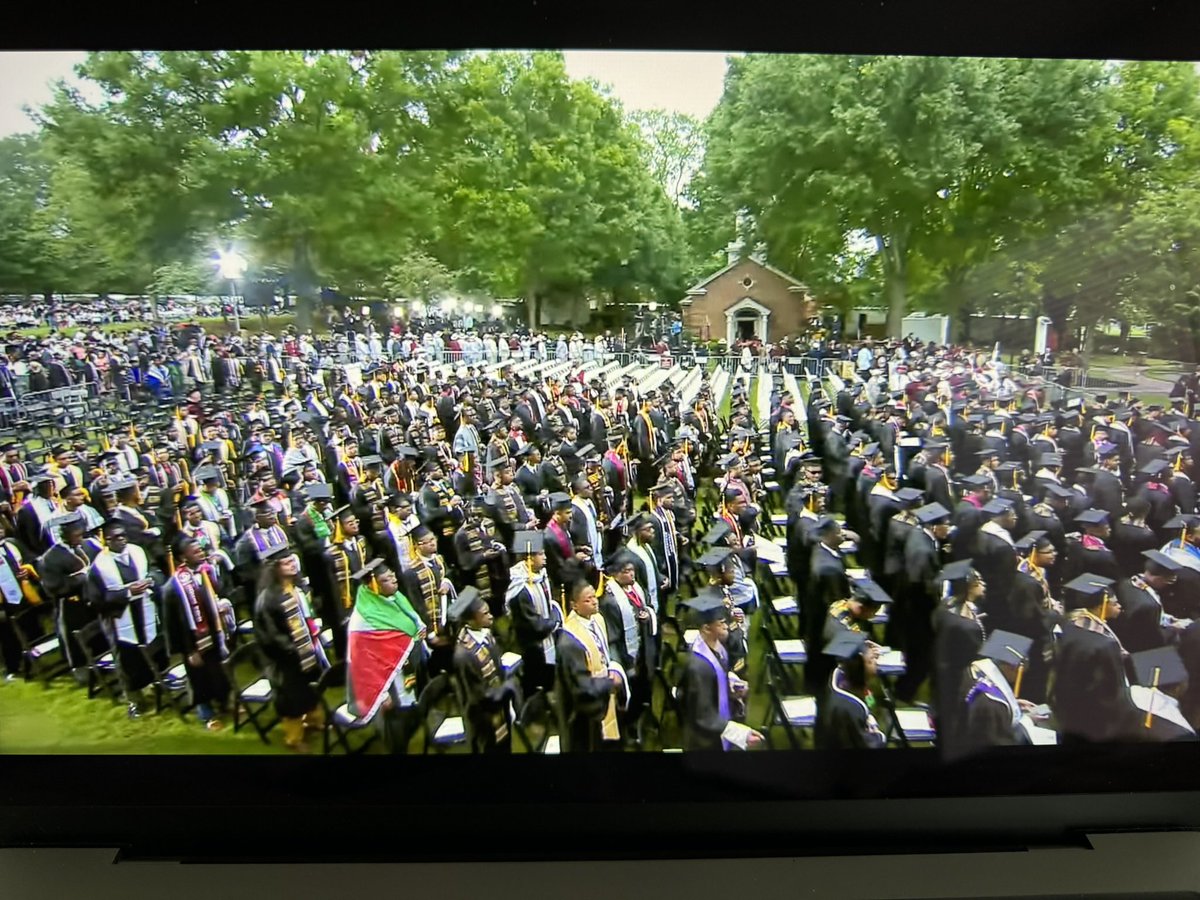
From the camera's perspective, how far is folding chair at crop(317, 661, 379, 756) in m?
1.82

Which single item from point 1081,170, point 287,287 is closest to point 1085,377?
point 1081,170

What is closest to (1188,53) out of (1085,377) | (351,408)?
(1085,377)

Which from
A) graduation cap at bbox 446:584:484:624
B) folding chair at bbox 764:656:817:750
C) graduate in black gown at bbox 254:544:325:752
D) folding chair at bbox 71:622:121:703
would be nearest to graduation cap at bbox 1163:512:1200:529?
folding chair at bbox 764:656:817:750

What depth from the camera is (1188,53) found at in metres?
1.74

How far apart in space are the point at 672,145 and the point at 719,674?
5.28 ft

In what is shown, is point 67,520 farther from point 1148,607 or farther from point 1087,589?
point 1148,607

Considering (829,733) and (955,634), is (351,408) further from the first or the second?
(955,634)

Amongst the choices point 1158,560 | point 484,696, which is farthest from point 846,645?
point 484,696

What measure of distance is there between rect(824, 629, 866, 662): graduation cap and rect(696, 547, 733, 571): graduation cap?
1.27ft

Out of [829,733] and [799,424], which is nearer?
[829,733]

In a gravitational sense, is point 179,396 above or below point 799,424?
above

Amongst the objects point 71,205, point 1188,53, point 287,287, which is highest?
point 1188,53

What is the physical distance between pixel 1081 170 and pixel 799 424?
1.09 m

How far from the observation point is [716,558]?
1886mm
